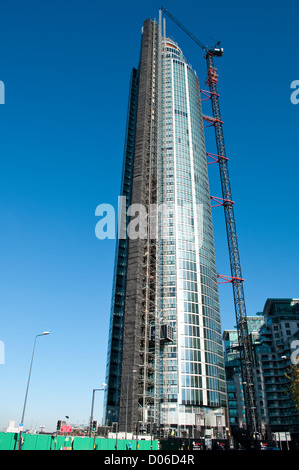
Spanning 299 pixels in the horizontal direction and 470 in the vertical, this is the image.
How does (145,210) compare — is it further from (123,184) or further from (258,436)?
(258,436)

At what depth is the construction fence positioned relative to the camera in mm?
28562

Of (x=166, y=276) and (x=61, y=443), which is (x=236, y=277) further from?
(x=61, y=443)

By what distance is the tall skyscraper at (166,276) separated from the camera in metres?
82.9

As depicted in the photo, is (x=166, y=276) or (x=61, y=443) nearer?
(x=61, y=443)

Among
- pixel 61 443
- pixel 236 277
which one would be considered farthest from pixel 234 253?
pixel 61 443

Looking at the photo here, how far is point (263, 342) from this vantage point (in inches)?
5635

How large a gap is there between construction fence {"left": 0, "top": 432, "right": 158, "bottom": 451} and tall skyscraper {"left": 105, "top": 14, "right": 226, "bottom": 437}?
2751cm

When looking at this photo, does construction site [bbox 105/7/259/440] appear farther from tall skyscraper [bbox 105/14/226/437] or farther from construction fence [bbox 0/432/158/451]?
construction fence [bbox 0/432/158/451]

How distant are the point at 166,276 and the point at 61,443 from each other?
68975 mm

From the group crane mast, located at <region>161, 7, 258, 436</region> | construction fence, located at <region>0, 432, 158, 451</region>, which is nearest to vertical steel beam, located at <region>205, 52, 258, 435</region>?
crane mast, located at <region>161, 7, 258, 436</region>

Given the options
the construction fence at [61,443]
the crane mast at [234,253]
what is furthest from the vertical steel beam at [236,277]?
the construction fence at [61,443]

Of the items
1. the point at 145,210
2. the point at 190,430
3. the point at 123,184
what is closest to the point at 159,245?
the point at 145,210

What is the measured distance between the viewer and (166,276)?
101 metres
